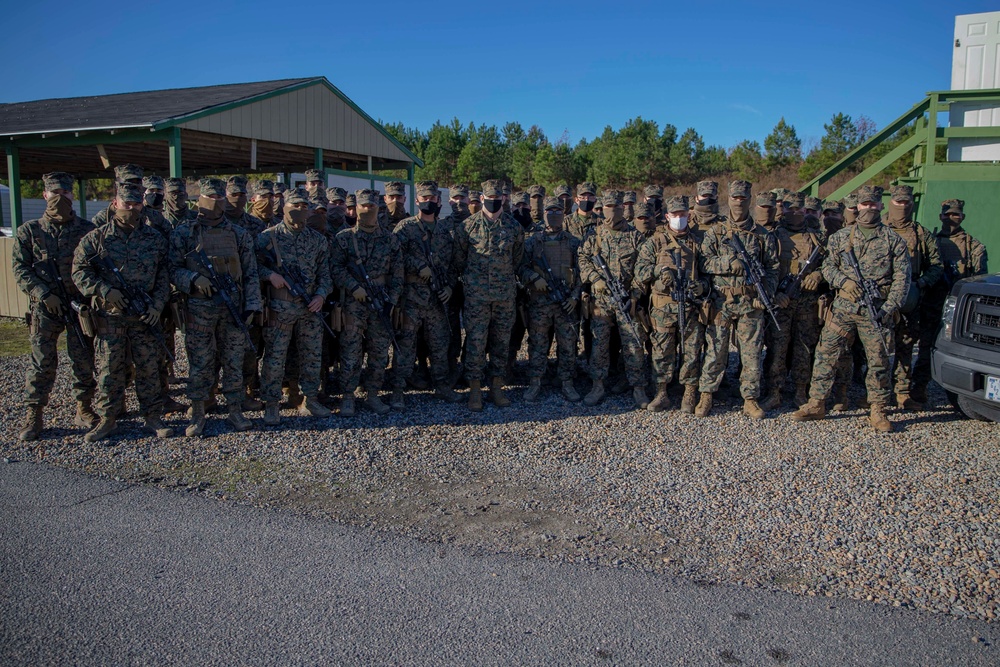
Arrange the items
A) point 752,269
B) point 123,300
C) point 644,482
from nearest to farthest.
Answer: point 644,482
point 123,300
point 752,269

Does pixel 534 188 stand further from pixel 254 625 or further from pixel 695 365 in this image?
pixel 254 625

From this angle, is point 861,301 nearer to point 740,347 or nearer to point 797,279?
point 797,279

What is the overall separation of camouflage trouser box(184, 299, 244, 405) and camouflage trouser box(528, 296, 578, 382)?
2.98 meters

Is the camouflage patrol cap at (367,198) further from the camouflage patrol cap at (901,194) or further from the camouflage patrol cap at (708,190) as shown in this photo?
the camouflage patrol cap at (901,194)

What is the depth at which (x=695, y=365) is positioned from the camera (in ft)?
22.8

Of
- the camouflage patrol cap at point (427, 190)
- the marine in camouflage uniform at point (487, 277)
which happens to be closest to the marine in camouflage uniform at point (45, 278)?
the camouflage patrol cap at point (427, 190)

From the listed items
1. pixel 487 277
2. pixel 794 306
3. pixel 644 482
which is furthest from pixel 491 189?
pixel 644 482

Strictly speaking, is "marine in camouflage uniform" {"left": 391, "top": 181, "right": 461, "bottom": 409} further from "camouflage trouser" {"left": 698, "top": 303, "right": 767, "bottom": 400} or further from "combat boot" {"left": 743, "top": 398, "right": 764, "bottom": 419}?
"combat boot" {"left": 743, "top": 398, "right": 764, "bottom": 419}

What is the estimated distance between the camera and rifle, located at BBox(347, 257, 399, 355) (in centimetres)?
675

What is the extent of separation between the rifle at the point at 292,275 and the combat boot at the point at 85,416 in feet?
6.76

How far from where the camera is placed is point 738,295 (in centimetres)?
667

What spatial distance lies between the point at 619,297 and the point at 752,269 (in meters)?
1.31

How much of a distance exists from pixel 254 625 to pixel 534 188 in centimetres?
713

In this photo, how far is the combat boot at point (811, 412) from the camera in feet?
21.7
